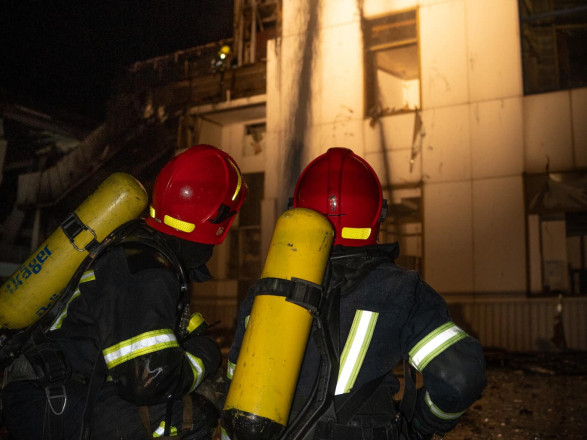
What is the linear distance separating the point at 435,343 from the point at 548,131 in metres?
11.3

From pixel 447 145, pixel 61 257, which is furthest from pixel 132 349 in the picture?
pixel 447 145

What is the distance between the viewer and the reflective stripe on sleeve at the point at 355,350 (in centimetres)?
171

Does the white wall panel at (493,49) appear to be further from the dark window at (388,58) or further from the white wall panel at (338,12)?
the white wall panel at (338,12)

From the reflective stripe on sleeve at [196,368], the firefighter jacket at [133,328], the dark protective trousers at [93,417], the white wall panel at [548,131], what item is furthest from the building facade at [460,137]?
the firefighter jacket at [133,328]

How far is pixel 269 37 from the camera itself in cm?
1705

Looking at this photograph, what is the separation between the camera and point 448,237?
11.9m

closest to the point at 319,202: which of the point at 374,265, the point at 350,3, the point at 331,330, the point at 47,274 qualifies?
the point at 374,265

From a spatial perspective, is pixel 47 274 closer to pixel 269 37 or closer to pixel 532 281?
pixel 532 281

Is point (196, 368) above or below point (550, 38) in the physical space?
below

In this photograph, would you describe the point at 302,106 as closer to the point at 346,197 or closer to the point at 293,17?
the point at 293,17

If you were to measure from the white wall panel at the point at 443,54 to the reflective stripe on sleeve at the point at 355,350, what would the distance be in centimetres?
1154

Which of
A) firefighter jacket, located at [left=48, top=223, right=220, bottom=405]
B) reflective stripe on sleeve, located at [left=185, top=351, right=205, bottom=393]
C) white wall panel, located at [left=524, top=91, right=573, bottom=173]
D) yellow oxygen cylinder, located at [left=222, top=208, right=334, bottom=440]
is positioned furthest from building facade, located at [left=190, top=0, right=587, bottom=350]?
yellow oxygen cylinder, located at [left=222, top=208, right=334, bottom=440]

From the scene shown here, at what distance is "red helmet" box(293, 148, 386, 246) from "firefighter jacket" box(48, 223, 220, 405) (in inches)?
24.8

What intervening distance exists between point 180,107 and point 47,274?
51.4 ft
